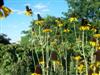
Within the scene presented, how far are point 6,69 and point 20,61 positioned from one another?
0.64 meters

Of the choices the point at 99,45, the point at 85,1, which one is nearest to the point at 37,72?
the point at 99,45

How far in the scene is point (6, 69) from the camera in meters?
13.5

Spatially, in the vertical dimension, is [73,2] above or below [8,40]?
above

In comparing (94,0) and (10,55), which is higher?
(94,0)

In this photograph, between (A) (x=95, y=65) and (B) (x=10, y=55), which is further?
(B) (x=10, y=55)

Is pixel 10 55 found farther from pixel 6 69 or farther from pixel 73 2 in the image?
pixel 73 2

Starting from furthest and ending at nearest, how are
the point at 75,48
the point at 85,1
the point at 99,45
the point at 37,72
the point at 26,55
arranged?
the point at 85,1
the point at 75,48
the point at 26,55
the point at 99,45
the point at 37,72

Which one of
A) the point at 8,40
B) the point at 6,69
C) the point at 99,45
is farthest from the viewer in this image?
the point at 8,40

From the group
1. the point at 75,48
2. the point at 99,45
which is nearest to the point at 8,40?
the point at 75,48

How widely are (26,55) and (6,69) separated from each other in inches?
47.7

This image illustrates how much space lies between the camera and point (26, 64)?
14.1m

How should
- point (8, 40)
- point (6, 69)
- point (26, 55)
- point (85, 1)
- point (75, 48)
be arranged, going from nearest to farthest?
point (6, 69) → point (26, 55) → point (75, 48) → point (8, 40) → point (85, 1)

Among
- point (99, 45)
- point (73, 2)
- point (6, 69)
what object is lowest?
point (6, 69)

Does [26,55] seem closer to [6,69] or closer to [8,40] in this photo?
[6,69]
